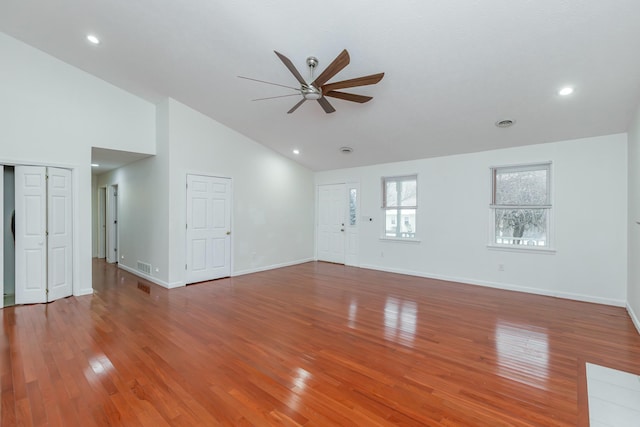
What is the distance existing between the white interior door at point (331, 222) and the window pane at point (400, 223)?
1213 mm

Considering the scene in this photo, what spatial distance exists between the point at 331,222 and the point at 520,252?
13.5 ft

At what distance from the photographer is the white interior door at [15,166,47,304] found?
4.08m

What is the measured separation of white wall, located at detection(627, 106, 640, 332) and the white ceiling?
1.23 ft

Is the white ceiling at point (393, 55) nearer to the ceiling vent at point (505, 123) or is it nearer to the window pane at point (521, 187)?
the ceiling vent at point (505, 123)

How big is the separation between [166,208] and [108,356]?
293 cm

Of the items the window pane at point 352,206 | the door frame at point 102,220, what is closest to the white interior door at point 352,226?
the window pane at point 352,206

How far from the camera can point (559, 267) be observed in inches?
178

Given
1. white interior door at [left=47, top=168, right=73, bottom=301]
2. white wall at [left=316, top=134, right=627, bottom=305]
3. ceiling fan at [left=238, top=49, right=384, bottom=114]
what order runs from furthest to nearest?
1. white interior door at [left=47, top=168, right=73, bottom=301]
2. white wall at [left=316, top=134, right=627, bottom=305]
3. ceiling fan at [left=238, top=49, right=384, bottom=114]

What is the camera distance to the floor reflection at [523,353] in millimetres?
2350

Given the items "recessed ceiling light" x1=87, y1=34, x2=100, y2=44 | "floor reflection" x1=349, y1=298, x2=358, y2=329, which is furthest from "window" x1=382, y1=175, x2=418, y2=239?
"recessed ceiling light" x1=87, y1=34, x2=100, y2=44

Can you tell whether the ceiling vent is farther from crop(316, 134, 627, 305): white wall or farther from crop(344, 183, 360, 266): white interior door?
crop(344, 183, 360, 266): white interior door

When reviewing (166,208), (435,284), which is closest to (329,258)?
(435,284)

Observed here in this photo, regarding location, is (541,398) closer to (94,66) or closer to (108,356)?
(108,356)

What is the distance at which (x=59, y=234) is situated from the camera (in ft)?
14.5
